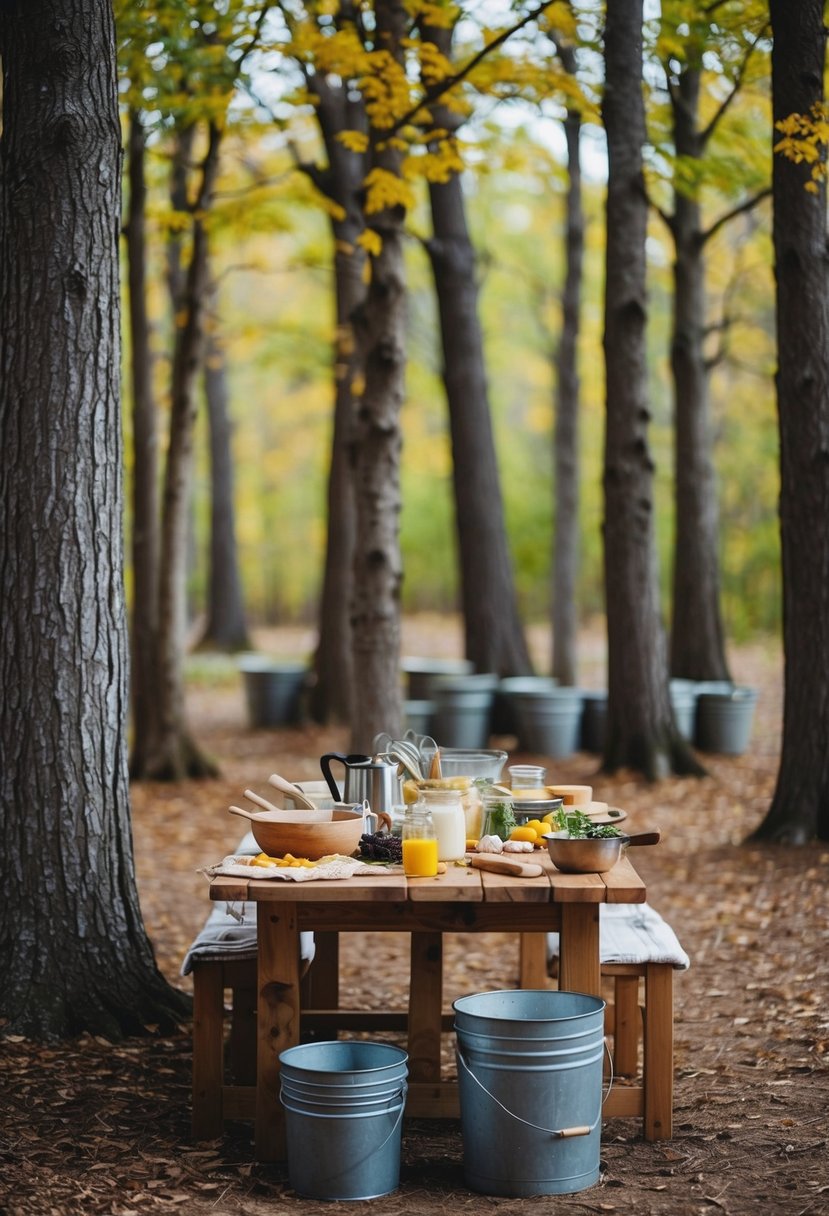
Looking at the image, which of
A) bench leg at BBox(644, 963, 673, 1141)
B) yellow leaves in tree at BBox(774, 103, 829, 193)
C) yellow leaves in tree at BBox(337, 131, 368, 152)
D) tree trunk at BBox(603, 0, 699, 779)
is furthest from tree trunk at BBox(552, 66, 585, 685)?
bench leg at BBox(644, 963, 673, 1141)

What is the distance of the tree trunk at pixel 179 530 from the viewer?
10.9 metres

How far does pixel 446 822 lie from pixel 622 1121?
1329 mm

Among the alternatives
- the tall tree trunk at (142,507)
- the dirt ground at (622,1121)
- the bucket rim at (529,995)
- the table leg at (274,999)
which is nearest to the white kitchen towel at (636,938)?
the bucket rim at (529,995)

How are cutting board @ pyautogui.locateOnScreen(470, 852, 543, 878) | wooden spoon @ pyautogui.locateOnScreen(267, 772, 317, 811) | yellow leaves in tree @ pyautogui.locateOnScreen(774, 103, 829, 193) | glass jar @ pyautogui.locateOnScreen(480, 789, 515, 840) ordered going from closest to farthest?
1. cutting board @ pyautogui.locateOnScreen(470, 852, 543, 878)
2. wooden spoon @ pyautogui.locateOnScreen(267, 772, 317, 811)
3. glass jar @ pyautogui.locateOnScreen(480, 789, 515, 840)
4. yellow leaves in tree @ pyautogui.locateOnScreen(774, 103, 829, 193)

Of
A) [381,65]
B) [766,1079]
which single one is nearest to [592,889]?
[766,1079]

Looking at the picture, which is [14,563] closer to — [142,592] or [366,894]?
[366,894]

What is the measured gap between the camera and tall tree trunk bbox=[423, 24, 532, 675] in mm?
13164

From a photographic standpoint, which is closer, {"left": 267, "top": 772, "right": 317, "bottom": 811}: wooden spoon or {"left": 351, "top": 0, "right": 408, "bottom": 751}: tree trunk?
{"left": 267, "top": 772, "right": 317, "bottom": 811}: wooden spoon

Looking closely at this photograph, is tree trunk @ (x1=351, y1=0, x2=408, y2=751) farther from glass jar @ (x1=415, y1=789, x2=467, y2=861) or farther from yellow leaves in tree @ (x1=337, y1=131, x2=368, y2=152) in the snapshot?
glass jar @ (x1=415, y1=789, x2=467, y2=861)

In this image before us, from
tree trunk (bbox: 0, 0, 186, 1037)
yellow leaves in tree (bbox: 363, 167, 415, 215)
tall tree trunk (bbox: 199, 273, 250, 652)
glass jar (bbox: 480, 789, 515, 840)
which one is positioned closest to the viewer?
glass jar (bbox: 480, 789, 515, 840)

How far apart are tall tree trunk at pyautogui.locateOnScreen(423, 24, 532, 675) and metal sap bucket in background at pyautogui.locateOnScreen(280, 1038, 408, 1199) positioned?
31.7 ft

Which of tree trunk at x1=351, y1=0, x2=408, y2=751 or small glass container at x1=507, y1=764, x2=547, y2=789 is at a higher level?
tree trunk at x1=351, y1=0, x2=408, y2=751

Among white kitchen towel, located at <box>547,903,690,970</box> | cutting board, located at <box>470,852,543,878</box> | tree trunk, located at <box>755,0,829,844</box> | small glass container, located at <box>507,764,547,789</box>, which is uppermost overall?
tree trunk, located at <box>755,0,829,844</box>

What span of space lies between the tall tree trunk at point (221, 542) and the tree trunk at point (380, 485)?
14.3 meters
